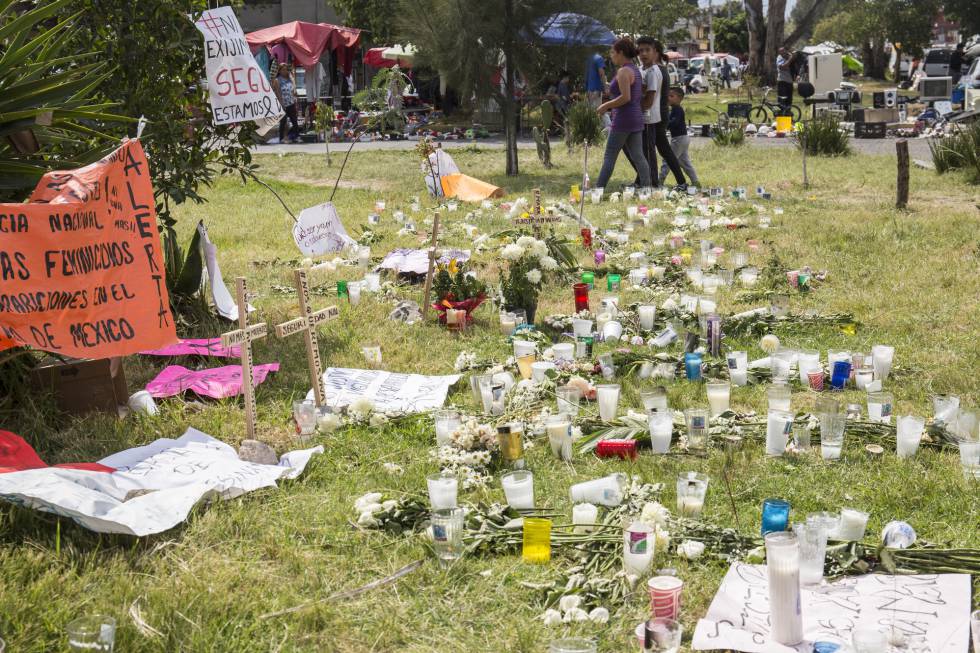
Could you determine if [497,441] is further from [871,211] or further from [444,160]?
[444,160]

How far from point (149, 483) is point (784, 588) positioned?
2.59 m

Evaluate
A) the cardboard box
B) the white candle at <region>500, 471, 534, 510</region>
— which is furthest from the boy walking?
the white candle at <region>500, 471, 534, 510</region>

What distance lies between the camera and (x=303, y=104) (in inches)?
1242

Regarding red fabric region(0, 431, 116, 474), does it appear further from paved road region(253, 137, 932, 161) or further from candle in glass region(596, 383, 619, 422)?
paved road region(253, 137, 932, 161)

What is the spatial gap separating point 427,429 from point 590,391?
0.99m

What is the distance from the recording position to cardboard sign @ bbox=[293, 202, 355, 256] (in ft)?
21.4

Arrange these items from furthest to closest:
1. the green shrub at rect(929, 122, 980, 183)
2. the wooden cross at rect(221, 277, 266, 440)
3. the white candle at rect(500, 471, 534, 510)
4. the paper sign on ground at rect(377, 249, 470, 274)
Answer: the green shrub at rect(929, 122, 980, 183), the paper sign on ground at rect(377, 249, 470, 274), the wooden cross at rect(221, 277, 266, 440), the white candle at rect(500, 471, 534, 510)

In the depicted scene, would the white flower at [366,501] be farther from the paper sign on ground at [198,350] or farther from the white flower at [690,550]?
the paper sign on ground at [198,350]

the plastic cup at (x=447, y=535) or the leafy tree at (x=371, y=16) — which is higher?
the leafy tree at (x=371, y=16)

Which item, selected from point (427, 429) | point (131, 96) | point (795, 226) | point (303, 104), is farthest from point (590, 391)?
point (303, 104)

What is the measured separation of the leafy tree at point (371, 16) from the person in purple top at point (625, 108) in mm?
18081

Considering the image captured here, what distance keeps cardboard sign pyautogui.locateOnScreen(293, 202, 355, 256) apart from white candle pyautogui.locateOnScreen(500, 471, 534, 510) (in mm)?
2833

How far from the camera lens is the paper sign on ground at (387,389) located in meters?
5.60

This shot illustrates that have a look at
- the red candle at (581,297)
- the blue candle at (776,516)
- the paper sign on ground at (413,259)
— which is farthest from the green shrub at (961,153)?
the blue candle at (776,516)
